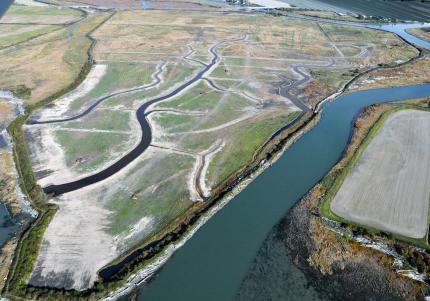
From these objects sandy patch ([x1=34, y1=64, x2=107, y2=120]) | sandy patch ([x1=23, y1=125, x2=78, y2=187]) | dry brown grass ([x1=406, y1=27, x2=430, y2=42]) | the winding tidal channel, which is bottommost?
the winding tidal channel

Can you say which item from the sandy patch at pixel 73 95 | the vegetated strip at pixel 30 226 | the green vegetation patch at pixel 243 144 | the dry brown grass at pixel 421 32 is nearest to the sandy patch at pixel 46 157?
the vegetated strip at pixel 30 226

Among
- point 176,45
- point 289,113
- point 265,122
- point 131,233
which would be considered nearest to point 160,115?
point 265,122

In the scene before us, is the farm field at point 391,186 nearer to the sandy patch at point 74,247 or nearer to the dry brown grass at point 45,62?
the sandy patch at point 74,247

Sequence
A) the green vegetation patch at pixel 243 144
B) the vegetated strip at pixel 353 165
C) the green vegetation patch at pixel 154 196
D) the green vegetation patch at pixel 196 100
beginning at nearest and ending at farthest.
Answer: the vegetated strip at pixel 353 165, the green vegetation patch at pixel 154 196, the green vegetation patch at pixel 243 144, the green vegetation patch at pixel 196 100

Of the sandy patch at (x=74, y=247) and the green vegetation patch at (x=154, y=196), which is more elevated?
the green vegetation patch at (x=154, y=196)

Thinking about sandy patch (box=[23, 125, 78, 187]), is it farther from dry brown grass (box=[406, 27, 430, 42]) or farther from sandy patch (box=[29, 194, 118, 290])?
dry brown grass (box=[406, 27, 430, 42])

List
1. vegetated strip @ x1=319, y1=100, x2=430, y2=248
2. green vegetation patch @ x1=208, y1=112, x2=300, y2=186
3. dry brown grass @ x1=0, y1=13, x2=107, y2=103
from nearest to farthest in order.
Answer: vegetated strip @ x1=319, y1=100, x2=430, y2=248 < green vegetation patch @ x1=208, y1=112, x2=300, y2=186 < dry brown grass @ x1=0, y1=13, x2=107, y2=103

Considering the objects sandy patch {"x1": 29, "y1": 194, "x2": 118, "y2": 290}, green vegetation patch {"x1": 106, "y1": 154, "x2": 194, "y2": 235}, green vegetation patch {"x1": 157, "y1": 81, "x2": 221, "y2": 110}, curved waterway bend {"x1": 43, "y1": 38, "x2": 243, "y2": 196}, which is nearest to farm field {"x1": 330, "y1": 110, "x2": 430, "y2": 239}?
green vegetation patch {"x1": 106, "y1": 154, "x2": 194, "y2": 235}
